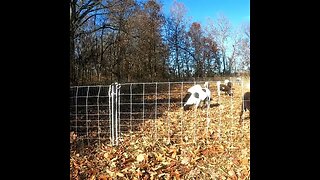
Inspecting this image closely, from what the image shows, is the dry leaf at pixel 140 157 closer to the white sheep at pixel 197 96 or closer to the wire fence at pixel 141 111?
the wire fence at pixel 141 111

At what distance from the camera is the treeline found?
4.38 feet

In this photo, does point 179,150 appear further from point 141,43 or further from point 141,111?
point 141,43

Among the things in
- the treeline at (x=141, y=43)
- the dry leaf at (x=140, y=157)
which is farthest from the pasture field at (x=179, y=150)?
the treeline at (x=141, y=43)

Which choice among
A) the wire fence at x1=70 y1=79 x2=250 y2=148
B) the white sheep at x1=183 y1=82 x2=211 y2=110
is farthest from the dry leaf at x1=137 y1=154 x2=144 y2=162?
the white sheep at x1=183 y1=82 x2=211 y2=110

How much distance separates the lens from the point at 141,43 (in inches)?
54.2

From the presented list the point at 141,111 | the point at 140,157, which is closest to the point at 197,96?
the point at 141,111

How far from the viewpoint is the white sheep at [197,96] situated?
1371mm

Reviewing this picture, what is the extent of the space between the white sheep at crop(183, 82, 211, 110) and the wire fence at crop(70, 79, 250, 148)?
0.06ft

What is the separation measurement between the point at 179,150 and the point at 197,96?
308mm

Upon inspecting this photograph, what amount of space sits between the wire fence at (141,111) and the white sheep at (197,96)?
2cm
